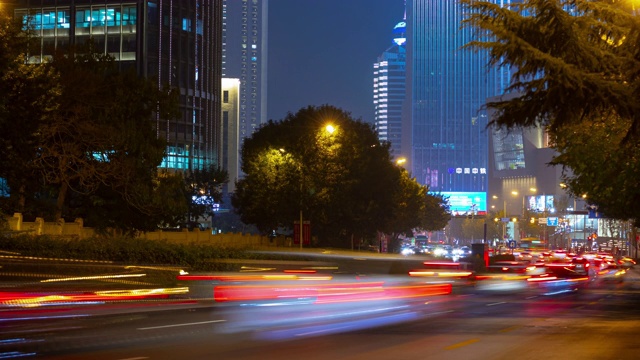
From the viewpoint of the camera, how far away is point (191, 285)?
26.8 m

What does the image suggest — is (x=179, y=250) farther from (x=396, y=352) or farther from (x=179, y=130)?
(x=179, y=130)

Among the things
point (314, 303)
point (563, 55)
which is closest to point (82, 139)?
point (314, 303)

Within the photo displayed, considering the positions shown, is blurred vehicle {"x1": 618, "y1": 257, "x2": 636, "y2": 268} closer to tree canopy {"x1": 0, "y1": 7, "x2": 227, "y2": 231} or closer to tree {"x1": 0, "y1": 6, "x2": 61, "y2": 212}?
tree canopy {"x1": 0, "y1": 7, "x2": 227, "y2": 231}

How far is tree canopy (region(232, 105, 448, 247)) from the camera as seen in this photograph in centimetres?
6456

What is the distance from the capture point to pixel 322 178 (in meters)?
64.4

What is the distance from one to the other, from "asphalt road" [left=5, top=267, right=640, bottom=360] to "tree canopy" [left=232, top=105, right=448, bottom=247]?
37388mm

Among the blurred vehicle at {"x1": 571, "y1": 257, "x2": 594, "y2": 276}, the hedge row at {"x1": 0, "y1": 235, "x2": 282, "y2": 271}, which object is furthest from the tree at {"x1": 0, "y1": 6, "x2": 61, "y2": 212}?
the blurred vehicle at {"x1": 571, "y1": 257, "x2": 594, "y2": 276}

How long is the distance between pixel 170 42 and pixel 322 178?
46376mm

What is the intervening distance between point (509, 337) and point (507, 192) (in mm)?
182728

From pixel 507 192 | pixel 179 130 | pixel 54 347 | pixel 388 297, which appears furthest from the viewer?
pixel 507 192

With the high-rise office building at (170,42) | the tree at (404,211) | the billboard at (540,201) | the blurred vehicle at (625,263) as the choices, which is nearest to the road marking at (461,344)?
the tree at (404,211)

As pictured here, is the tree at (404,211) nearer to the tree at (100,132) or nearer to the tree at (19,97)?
the tree at (100,132)

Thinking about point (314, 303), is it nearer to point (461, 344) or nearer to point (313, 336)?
point (313, 336)

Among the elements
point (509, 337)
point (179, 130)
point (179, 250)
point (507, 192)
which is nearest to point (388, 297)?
point (179, 250)
